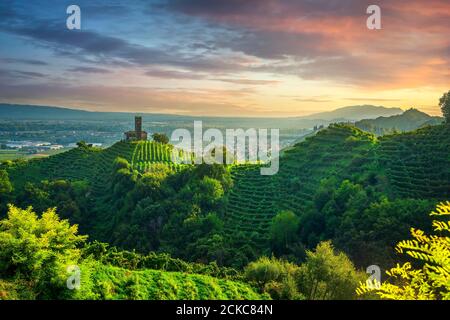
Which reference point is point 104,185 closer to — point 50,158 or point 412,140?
point 50,158

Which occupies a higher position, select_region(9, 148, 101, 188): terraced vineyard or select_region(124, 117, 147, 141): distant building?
select_region(124, 117, 147, 141): distant building

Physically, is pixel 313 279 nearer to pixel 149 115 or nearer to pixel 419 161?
pixel 419 161

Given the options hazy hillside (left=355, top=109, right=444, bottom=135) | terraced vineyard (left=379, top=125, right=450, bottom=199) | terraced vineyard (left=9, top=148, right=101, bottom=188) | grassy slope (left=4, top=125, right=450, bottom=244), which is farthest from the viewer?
hazy hillside (left=355, top=109, right=444, bottom=135)

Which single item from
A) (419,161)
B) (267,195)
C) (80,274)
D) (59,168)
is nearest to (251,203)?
(267,195)

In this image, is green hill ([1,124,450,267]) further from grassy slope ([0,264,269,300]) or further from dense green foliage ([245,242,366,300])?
grassy slope ([0,264,269,300])

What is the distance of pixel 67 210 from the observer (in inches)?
1698

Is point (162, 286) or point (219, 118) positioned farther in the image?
point (219, 118)

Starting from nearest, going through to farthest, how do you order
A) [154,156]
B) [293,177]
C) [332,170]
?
[332,170]
[293,177]
[154,156]

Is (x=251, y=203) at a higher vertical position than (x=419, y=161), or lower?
lower

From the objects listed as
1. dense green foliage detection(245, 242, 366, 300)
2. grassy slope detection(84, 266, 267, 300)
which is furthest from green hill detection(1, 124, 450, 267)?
grassy slope detection(84, 266, 267, 300)

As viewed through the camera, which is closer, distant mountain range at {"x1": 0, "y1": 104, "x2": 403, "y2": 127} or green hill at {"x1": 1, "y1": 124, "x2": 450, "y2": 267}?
green hill at {"x1": 1, "y1": 124, "x2": 450, "y2": 267}

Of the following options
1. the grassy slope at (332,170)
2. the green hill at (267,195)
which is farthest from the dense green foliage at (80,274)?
the grassy slope at (332,170)

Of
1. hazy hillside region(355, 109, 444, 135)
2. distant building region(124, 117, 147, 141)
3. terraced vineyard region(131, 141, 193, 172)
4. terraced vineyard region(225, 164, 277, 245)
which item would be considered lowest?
terraced vineyard region(225, 164, 277, 245)
